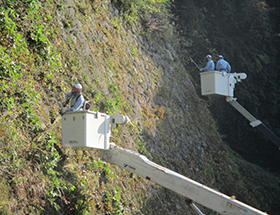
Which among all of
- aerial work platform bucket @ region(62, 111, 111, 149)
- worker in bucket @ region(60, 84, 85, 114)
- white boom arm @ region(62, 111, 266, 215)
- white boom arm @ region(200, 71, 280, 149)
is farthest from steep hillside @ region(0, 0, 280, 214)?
white boom arm @ region(200, 71, 280, 149)

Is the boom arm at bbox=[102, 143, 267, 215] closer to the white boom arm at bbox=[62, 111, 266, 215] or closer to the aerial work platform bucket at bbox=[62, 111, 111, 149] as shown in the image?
the white boom arm at bbox=[62, 111, 266, 215]

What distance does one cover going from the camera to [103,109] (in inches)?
427

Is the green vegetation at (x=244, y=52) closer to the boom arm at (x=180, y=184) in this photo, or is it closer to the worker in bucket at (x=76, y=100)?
the boom arm at (x=180, y=184)

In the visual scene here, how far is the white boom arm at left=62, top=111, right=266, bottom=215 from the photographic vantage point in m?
7.71

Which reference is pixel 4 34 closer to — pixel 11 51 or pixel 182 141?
pixel 11 51

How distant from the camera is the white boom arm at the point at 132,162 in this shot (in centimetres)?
771

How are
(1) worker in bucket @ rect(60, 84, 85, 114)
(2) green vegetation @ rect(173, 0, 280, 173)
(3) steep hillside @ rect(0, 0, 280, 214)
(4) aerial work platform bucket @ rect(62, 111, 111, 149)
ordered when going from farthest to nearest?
(2) green vegetation @ rect(173, 0, 280, 173) < (1) worker in bucket @ rect(60, 84, 85, 114) < (4) aerial work platform bucket @ rect(62, 111, 111, 149) < (3) steep hillside @ rect(0, 0, 280, 214)

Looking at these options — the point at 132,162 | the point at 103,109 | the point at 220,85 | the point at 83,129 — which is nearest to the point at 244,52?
the point at 220,85

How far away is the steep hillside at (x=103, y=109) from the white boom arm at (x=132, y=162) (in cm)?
56

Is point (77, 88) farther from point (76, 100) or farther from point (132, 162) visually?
point (132, 162)

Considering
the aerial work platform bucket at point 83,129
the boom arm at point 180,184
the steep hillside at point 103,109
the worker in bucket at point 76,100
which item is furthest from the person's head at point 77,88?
the boom arm at point 180,184

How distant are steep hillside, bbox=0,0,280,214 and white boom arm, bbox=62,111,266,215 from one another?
0.56m

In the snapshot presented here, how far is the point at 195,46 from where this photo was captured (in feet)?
63.0

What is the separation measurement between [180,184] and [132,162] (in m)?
1.01
